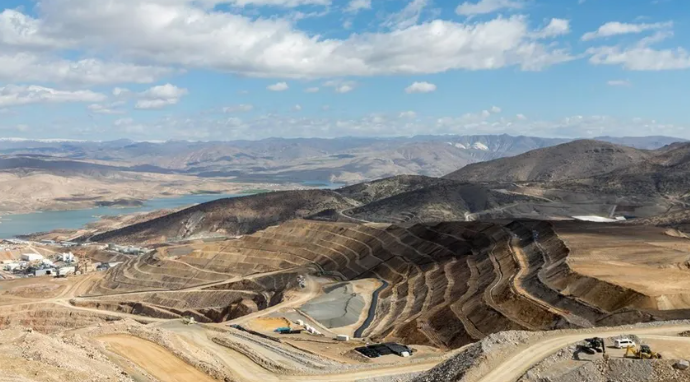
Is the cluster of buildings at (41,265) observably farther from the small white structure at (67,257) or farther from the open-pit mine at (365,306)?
the open-pit mine at (365,306)

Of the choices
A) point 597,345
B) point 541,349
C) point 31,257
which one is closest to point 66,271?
point 31,257

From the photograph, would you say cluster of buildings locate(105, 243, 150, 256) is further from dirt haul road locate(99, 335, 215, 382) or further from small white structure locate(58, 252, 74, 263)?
dirt haul road locate(99, 335, 215, 382)

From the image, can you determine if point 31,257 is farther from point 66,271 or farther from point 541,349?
point 541,349

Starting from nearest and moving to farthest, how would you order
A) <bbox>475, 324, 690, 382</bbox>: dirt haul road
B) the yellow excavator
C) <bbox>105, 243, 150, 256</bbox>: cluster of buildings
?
the yellow excavator → <bbox>475, 324, 690, 382</bbox>: dirt haul road → <bbox>105, 243, 150, 256</bbox>: cluster of buildings

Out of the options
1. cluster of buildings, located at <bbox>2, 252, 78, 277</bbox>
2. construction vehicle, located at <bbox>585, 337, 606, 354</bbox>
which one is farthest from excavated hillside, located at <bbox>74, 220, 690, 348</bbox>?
construction vehicle, located at <bbox>585, 337, 606, 354</bbox>

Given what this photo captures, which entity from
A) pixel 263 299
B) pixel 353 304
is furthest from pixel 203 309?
pixel 353 304

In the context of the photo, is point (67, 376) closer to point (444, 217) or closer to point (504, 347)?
point (504, 347)
